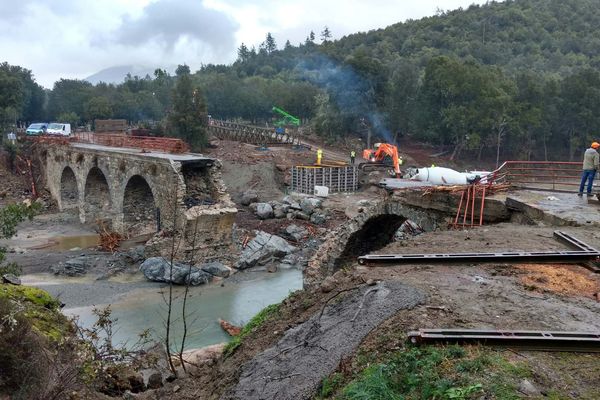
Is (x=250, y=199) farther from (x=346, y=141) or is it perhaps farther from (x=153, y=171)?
(x=346, y=141)

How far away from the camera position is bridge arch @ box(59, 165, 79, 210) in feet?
90.5

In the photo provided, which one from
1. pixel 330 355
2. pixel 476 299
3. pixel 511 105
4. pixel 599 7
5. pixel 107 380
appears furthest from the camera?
pixel 599 7

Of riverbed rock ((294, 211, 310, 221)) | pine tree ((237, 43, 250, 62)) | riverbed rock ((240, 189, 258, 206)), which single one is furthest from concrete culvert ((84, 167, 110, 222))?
pine tree ((237, 43, 250, 62))

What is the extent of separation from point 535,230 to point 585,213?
1.58 metres

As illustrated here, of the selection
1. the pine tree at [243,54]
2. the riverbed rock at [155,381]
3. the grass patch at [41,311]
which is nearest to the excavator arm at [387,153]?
the grass patch at [41,311]

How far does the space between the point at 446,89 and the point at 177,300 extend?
92.4 feet

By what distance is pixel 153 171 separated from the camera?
733 inches

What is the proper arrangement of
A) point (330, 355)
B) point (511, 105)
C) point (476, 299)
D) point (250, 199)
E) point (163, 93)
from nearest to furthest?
point (330, 355) → point (476, 299) → point (250, 199) → point (511, 105) → point (163, 93)

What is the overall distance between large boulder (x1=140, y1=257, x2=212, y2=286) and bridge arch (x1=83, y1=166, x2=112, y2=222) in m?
8.45

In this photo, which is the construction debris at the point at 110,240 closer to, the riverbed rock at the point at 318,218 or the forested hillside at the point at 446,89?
the riverbed rock at the point at 318,218

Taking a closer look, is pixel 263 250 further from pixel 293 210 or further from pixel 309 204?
pixel 309 204

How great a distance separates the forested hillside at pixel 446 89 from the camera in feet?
119

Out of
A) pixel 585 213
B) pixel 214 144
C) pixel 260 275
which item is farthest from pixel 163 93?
pixel 585 213

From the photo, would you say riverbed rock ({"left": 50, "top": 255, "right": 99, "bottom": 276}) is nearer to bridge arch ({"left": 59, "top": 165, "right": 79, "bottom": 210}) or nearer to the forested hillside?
bridge arch ({"left": 59, "top": 165, "right": 79, "bottom": 210})
